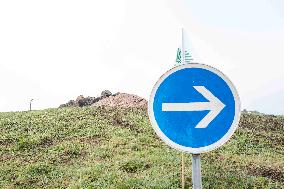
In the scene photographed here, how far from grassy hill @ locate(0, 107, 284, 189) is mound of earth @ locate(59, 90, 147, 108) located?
3876mm

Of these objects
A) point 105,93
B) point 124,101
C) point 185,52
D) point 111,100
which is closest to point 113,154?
point 185,52

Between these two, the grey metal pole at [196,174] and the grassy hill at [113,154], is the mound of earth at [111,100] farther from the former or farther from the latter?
the grey metal pole at [196,174]

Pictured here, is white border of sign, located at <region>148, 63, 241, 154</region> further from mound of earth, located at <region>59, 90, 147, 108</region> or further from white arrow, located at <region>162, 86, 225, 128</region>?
mound of earth, located at <region>59, 90, 147, 108</region>

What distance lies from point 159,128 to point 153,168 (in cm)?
925

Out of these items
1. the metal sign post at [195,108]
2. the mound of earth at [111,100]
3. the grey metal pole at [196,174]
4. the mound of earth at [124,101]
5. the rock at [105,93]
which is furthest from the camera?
the rock at [105,93]

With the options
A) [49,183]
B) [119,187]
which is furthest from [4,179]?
[119,187]

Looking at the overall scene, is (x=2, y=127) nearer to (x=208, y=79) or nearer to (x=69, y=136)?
(x=69, y=136)

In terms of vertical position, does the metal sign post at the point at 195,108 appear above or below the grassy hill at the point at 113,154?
above

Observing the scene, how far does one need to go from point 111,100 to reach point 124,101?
1411 mm

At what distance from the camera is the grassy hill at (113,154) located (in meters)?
11.8

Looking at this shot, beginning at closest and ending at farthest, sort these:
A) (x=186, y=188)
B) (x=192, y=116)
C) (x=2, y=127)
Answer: (x=192, y=116)
(x=186, y=188)
(x=2, y=127)

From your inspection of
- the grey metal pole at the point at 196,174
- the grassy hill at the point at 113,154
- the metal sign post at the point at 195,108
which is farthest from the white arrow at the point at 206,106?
the grassy hill at the point at 113,154

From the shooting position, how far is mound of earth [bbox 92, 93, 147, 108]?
26.5m

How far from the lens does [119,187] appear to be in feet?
36.2
